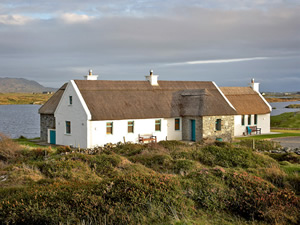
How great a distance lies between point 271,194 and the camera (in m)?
9.53

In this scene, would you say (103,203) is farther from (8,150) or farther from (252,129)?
(252,129)

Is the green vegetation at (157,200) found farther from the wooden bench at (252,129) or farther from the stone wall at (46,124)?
the wooden bench at (252,129)

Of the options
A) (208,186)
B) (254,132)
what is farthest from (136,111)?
(208,186)

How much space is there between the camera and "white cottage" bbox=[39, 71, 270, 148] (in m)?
26.5

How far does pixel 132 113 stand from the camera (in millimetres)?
27891

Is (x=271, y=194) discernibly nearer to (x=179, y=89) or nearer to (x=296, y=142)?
(x=296, y=142)

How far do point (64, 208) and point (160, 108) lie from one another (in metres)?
21.4

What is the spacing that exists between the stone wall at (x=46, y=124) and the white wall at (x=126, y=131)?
237 inches

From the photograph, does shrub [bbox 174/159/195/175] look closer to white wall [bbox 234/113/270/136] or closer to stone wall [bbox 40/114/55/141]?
stone wall [bbox 40/114/55/141]

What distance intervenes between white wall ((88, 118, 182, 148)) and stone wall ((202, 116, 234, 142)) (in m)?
2.52

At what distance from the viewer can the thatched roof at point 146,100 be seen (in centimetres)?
2717

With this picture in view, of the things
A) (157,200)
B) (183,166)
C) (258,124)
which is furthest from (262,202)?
(258,124)

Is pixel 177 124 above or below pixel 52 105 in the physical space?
below

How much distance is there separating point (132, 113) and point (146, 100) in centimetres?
235
